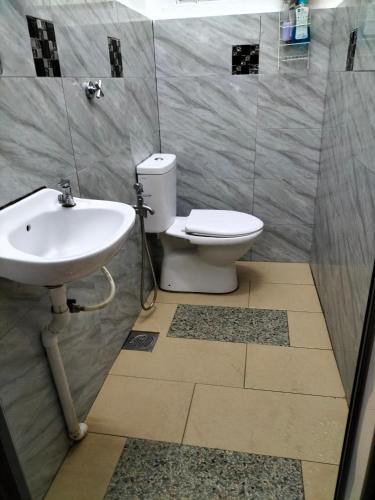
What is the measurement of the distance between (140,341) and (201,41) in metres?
1.78

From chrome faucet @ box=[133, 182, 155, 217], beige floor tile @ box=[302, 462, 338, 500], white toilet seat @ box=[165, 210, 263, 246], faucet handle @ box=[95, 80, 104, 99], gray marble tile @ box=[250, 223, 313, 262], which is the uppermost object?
faucet handle @ box=[95, 80, 104, 99]

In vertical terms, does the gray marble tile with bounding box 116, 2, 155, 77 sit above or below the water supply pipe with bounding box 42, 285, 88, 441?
above

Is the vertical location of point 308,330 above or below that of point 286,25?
below

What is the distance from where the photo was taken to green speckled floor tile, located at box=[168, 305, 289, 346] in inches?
→ 81.4

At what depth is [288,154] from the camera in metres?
2.54

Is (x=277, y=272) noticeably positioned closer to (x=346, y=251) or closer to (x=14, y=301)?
(x=346, y=251)

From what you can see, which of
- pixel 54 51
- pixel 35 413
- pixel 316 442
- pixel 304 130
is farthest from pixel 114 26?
pixel 316 442

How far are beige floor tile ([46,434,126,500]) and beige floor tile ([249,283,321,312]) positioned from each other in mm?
1166

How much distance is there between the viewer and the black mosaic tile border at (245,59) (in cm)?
234

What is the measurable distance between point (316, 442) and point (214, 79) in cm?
203

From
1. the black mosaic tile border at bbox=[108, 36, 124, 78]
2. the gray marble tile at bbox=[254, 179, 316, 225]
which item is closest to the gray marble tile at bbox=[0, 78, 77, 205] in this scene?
the black mosaic tile border at bbox=[108, 36, 124, 78]

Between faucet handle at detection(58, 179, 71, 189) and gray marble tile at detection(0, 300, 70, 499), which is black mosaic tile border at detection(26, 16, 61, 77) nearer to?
faucet handle at detection(58, 179, 71, 189)

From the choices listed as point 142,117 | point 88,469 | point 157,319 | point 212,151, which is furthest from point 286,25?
point 88,469

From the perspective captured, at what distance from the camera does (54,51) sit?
4.30 feet
